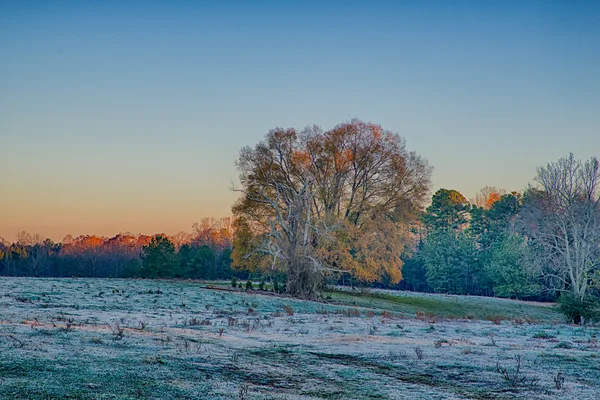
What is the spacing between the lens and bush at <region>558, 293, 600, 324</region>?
24.1m

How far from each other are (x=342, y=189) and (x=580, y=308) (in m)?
22.0

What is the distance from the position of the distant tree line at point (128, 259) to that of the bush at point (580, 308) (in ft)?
133

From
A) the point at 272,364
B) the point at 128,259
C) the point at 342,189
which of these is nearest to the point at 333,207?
the point at 342,189

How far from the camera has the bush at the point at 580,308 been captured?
24.1 meters

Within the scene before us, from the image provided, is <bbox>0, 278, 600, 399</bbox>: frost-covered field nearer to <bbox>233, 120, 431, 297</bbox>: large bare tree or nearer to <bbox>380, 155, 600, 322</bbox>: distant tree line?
<bbox>380, 155, 600, 322</bbox>: distant tree line

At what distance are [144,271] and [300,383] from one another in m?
51.7

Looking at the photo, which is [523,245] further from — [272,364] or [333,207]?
[272,364]

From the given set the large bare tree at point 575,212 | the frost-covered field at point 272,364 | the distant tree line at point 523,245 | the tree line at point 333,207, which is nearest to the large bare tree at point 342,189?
the tree line at point 333,207

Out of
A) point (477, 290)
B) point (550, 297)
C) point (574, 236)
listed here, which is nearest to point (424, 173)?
point (574, 236)

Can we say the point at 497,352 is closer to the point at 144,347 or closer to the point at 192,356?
the point at 192,356

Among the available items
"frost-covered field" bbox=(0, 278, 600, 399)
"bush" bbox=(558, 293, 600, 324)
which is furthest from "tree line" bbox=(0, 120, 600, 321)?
"frost-covered field" bbox=(0, 278, 600, 399)

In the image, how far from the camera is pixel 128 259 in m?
94.6

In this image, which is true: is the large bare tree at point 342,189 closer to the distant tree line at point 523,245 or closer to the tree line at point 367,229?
the tree line at point 367,229

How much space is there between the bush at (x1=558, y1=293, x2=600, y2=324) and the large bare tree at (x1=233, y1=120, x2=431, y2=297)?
17302 mm
